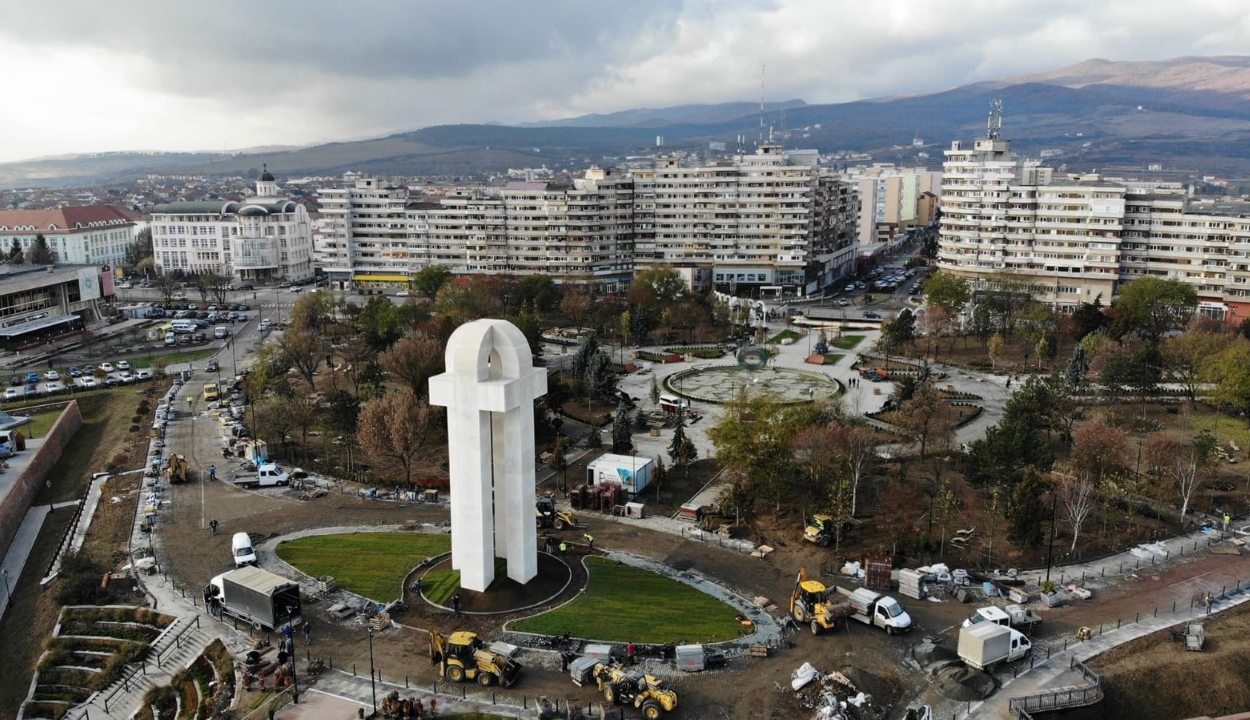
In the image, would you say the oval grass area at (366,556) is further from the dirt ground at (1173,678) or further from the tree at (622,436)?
the dirt ground at (1173,678)

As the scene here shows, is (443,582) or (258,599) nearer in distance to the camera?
(258,599)

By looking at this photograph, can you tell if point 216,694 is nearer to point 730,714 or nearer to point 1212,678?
point 730,714

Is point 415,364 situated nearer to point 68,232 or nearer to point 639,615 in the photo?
point 639,615

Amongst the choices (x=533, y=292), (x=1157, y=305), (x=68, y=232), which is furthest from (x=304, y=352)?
(x=68, y=232)

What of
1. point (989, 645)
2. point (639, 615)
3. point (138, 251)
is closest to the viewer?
point (989, 645)

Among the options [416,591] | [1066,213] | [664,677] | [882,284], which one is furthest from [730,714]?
[882,284]
